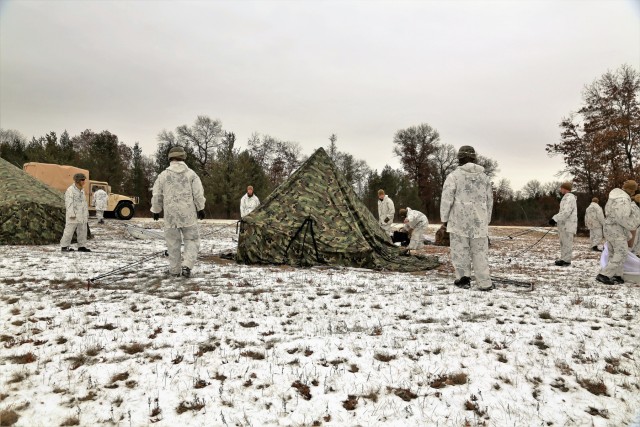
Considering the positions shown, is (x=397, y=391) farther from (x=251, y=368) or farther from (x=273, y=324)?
(x=273, y=324)

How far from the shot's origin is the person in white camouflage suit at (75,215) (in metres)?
9.51

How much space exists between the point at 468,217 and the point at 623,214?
9.01 feet

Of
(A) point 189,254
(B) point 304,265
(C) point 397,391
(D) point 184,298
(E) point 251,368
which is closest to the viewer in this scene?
(C) point 397,391

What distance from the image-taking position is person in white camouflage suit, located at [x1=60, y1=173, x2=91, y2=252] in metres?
9.51

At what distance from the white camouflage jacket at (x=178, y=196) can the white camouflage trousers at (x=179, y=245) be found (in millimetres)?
133

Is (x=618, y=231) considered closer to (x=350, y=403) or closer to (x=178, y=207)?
(x=350, y=403)

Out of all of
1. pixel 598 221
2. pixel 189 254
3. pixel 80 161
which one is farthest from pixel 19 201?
pixel 80 161

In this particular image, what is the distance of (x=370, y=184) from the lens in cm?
4406

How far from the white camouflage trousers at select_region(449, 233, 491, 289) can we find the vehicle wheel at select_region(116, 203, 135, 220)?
2336cm

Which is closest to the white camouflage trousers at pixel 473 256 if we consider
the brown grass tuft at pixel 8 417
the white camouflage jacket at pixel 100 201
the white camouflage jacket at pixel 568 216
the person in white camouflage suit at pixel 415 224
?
the white camouflage jacket at pixel 568 216

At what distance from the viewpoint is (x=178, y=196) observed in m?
6.60

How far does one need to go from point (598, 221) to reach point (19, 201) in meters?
15.4

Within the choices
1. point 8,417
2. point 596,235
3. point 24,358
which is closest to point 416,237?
point 596,235

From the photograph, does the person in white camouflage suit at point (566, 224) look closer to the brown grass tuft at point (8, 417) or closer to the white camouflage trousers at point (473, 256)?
the white camouflage trousers at point (473, 256)
